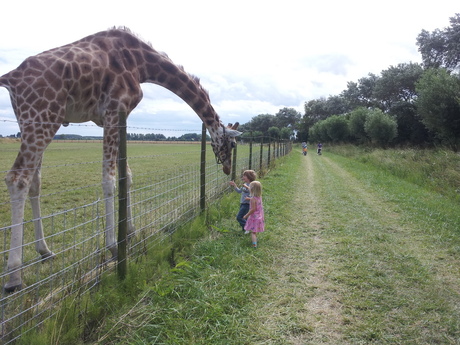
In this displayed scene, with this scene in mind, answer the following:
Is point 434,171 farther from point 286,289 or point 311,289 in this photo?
point 286,289

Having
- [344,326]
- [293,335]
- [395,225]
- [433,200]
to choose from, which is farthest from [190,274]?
[433,200]

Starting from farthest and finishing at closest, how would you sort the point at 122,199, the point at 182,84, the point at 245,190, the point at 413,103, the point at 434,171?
1. the point at 413,103
2. the point at 434,171
3. the point at 245,190
4. the point at 182,84
5. the point at 122,199

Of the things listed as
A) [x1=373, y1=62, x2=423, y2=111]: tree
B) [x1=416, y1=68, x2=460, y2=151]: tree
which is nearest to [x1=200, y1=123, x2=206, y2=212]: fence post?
[x1=416, y1=68, x2=460, y2=151]: tree

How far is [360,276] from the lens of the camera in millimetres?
3816

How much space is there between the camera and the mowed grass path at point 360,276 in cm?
279

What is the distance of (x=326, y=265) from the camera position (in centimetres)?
415

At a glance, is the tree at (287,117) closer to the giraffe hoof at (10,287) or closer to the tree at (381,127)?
the tree at (381,127)

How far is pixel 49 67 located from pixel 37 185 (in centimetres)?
131

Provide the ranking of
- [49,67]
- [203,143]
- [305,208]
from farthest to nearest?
[305,208] → [203,143] → [49,67]

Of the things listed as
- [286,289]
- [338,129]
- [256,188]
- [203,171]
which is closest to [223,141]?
[203,171]

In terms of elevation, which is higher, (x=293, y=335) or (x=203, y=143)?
(x=203, y=143)

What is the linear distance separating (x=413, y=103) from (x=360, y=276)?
33.3 metres

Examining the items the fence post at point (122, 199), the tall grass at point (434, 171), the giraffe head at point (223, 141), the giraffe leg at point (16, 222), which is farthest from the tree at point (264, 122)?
the giraffe leg at point (16, 222)

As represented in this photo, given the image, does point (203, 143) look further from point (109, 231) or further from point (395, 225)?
point (395, 225)
